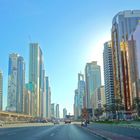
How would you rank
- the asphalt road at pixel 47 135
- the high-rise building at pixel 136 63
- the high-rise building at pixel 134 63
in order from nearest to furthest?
1. the asphalt road at pixel 47 135
2. the high-rise building at pixel 136 63
3. the high-rise building at pixel 134 63

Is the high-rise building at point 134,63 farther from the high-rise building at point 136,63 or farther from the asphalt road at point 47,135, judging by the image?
the asphalt road at point 47,135

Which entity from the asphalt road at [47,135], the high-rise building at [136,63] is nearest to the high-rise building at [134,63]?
the high-rise building at [136,63]

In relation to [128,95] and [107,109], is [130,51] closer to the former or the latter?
[128,95]

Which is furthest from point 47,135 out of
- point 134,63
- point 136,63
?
point 134,63

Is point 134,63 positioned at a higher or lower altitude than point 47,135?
higher

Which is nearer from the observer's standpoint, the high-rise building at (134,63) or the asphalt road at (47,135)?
the asphalt road at (47,135)

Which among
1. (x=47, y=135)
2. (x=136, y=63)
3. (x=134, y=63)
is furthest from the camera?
(x=134, y=63)

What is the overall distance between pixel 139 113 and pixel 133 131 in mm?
114531

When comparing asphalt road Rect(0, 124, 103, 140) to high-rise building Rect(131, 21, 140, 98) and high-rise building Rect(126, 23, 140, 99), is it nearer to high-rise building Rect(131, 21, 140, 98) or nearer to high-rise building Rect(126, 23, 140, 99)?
high-rise building Rect(131, 21, 140, 98)

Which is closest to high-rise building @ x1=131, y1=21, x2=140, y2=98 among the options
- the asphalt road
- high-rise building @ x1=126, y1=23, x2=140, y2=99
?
high-rise building @ x1=126, y1=23, x2=140, y2=99

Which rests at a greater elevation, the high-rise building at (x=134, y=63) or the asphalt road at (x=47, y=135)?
the high-rise building at (x=134, y=63)

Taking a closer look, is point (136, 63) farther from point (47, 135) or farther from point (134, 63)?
point (47, 135)

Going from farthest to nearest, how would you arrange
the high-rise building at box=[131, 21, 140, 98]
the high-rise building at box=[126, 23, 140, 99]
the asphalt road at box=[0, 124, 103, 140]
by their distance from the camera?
the high-rise building at box=[126, 23, 140, 99] → the high-rise building at box=[131, 21, 140, 98] → the asphalt road at box=[0, 124, 103, 140]

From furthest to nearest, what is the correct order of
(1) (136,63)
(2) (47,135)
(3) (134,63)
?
(3) (134,63), (1) (136,63), (2) (47,135)
